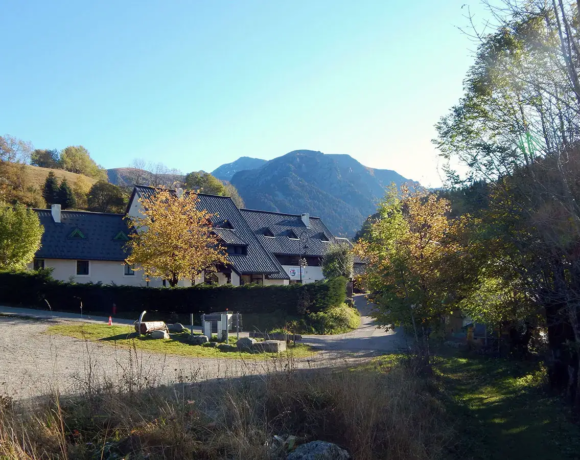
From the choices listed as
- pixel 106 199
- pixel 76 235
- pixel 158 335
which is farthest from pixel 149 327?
pixel 106 199

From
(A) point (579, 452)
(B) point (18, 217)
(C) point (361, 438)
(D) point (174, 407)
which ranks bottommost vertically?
(A) point (579, 452)

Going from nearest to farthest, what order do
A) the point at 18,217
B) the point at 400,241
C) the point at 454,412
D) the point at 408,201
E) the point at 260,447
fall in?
1. the point at 260,447
2. the point at 454,412
3. the point at 400,241
4. the point at 408,201
5. the point at 18,217

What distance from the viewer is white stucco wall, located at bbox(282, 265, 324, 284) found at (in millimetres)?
44500

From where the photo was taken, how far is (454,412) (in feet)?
34.2

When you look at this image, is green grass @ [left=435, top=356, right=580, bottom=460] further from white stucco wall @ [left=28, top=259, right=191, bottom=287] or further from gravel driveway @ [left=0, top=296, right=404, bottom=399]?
white stucco wall @ [left=28, top=259, right=191, bottom=287]

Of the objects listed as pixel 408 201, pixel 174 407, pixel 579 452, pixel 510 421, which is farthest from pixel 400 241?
pixel 174 407

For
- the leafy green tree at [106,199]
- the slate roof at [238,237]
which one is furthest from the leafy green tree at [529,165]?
the leafy green tree at [106,199]

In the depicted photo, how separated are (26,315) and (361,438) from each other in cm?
1941

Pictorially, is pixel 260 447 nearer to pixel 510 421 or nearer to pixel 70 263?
pixel 510 421

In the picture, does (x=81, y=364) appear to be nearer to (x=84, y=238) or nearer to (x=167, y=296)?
(x=167, y=296)

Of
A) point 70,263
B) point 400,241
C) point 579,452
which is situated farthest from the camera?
point 70,263

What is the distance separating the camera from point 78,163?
8950 centimetres

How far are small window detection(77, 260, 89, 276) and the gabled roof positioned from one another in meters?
14.3

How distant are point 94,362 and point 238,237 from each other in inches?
1138
